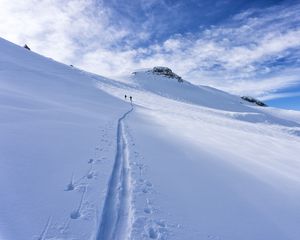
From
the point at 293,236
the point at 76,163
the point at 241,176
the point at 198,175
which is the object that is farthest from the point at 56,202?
the point at 241,176

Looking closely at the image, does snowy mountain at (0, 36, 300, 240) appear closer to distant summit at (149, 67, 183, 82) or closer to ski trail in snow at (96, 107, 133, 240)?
ski trail in snow at (96, 107, 133, 240)

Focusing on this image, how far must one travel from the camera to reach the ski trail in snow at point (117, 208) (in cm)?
397

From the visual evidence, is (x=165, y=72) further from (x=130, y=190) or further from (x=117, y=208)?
(x=117, y=208)

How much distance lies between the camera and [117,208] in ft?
15.3

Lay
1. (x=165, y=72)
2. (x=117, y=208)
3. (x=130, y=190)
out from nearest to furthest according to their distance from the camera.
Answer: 1. (x=117, y=208)
2. (x=130, y=190)
3. (x=165, y=72)

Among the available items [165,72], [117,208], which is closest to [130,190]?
[117,208]

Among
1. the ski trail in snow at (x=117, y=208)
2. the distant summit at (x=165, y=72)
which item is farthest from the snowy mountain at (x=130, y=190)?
the distant summit at (x=165, y=72)

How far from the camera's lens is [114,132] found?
11.5 metres

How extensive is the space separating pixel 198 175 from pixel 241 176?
132cm

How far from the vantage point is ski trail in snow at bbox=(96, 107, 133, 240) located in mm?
3967

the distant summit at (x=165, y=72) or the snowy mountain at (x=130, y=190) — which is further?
the distant summit at (x=165, y=72)

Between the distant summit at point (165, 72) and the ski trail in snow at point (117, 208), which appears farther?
the distant summit at point (165, 72)

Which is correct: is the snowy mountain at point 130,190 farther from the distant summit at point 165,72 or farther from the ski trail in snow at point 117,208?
the distant summit at point 165,72

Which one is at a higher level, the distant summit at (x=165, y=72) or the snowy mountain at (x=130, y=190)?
the distant summit at (x=165, y=72)
